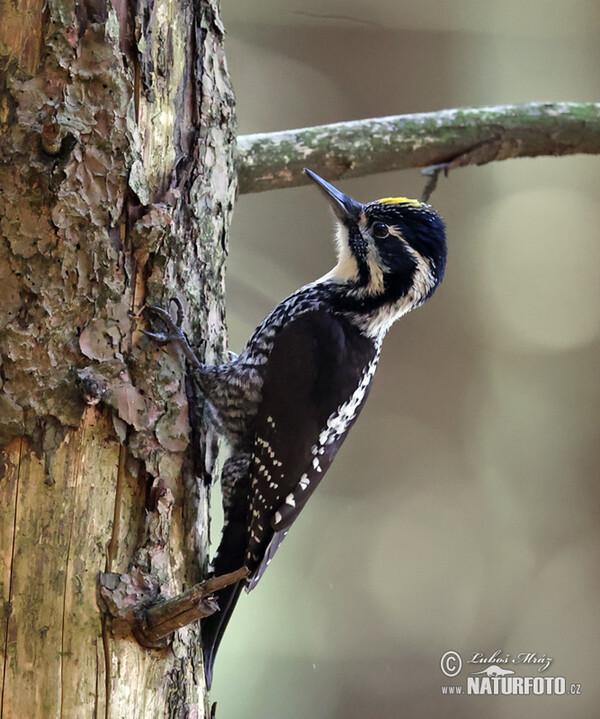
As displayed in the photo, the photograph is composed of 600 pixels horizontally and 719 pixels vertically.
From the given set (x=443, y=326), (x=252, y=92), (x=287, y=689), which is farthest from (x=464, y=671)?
(x=252, y=92)

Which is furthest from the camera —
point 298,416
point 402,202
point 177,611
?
point 402,202

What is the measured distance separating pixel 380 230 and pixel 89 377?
0.95 metres

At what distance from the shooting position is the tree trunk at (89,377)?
126 cm

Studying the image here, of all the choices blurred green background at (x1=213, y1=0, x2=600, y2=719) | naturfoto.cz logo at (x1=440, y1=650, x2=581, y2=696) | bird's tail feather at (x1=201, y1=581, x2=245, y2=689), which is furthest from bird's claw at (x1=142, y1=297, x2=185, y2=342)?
naturfoto.cz logo at (x1=440, y1=650, x2=581, y2=696)

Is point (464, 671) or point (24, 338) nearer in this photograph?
point (24, 338)

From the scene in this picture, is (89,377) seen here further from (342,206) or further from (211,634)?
(342,206)

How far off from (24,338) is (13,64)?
0.48 metres

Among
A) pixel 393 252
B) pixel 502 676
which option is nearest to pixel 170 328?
pixel 393 252

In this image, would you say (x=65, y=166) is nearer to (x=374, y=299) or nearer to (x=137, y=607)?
(x=137, y=607)

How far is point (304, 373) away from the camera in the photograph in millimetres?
1822

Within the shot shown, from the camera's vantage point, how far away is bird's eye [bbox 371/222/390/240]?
200cm

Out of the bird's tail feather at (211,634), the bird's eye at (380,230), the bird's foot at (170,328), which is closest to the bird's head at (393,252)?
the bird's eye at (380,230)

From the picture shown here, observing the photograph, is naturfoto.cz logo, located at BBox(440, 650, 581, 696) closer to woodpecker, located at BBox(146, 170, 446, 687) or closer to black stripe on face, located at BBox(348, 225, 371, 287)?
woodpecker, located at BBox(146, 170, 446, 687)

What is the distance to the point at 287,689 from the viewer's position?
10.00ft
